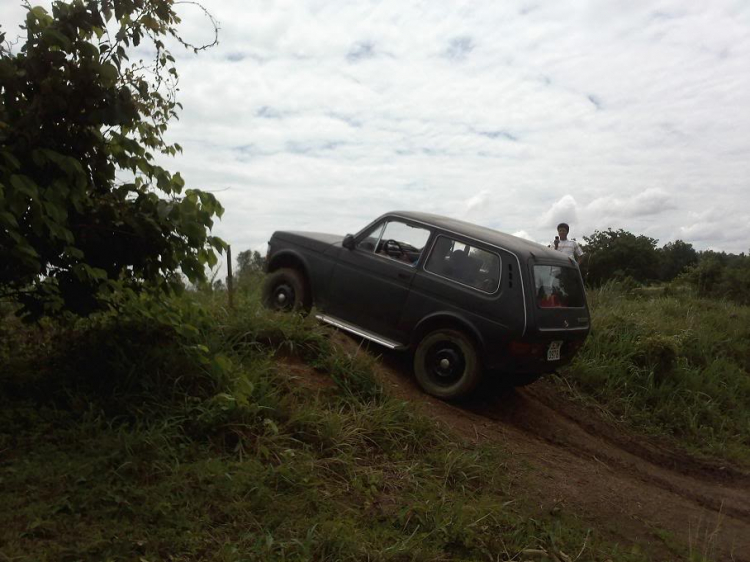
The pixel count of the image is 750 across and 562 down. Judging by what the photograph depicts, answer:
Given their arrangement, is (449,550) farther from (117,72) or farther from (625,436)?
(625,436)

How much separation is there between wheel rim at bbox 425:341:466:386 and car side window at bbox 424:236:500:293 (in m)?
0.70

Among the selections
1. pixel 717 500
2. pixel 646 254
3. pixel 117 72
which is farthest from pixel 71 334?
pixel 646 254

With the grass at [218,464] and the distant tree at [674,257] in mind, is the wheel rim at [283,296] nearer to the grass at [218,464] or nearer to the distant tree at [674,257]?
the grass at [218,464]

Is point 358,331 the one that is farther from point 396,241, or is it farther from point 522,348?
point 522,348

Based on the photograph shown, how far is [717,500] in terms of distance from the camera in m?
6.70

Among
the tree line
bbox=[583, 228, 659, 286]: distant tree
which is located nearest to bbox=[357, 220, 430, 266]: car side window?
the tree line

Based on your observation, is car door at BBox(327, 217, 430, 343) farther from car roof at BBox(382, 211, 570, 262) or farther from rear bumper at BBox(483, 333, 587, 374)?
rear bumper at BBox(483, 333, 587, 374)

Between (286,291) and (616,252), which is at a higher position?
(616,252)

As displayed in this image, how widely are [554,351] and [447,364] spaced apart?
1.12 m

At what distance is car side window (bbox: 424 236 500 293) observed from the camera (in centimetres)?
722

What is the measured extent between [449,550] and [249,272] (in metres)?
6.38

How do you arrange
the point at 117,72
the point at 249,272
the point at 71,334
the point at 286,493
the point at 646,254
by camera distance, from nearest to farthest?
the point at 117,72 < the point at 286,493 < the point at 71,334 < the point at 249,272 < the point at 646,254

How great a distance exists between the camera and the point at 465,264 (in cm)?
744

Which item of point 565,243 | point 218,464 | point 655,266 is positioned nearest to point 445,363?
point 218,464
